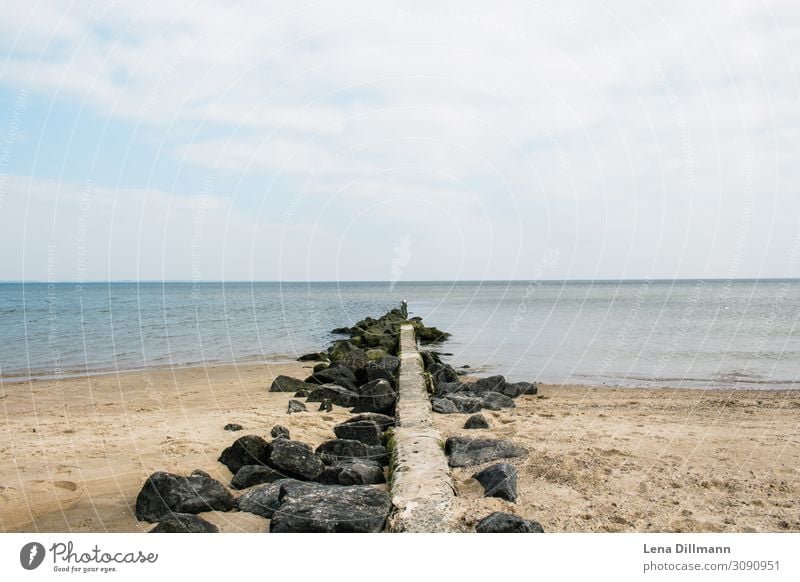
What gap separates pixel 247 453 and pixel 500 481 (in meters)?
→ 3.03

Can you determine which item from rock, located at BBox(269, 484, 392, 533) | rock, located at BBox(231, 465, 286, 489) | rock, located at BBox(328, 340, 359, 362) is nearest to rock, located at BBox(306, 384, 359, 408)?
rock, located at BBox(231, 465, 286, 489)

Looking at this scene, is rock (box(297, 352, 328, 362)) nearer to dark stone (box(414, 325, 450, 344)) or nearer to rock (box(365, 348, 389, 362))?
rock (box(365, 348, 389, 362))

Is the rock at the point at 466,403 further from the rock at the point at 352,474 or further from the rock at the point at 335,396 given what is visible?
the rock at the point at 352,474

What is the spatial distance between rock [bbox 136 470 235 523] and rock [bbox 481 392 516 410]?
6167 mm

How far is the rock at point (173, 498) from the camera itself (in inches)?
217

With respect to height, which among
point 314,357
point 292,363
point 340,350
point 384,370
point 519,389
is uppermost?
point 384,370

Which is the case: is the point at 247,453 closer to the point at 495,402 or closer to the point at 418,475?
the point at 418,475

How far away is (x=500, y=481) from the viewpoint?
5.92 meters

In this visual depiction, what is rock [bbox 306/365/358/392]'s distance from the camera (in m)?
13.1

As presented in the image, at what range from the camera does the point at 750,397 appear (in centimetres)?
1300

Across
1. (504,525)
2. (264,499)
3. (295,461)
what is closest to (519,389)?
(295,461)

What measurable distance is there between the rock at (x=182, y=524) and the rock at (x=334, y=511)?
580 millimetres

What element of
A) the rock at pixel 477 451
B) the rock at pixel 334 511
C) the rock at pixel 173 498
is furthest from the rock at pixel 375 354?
the rock at pixel 334 511
